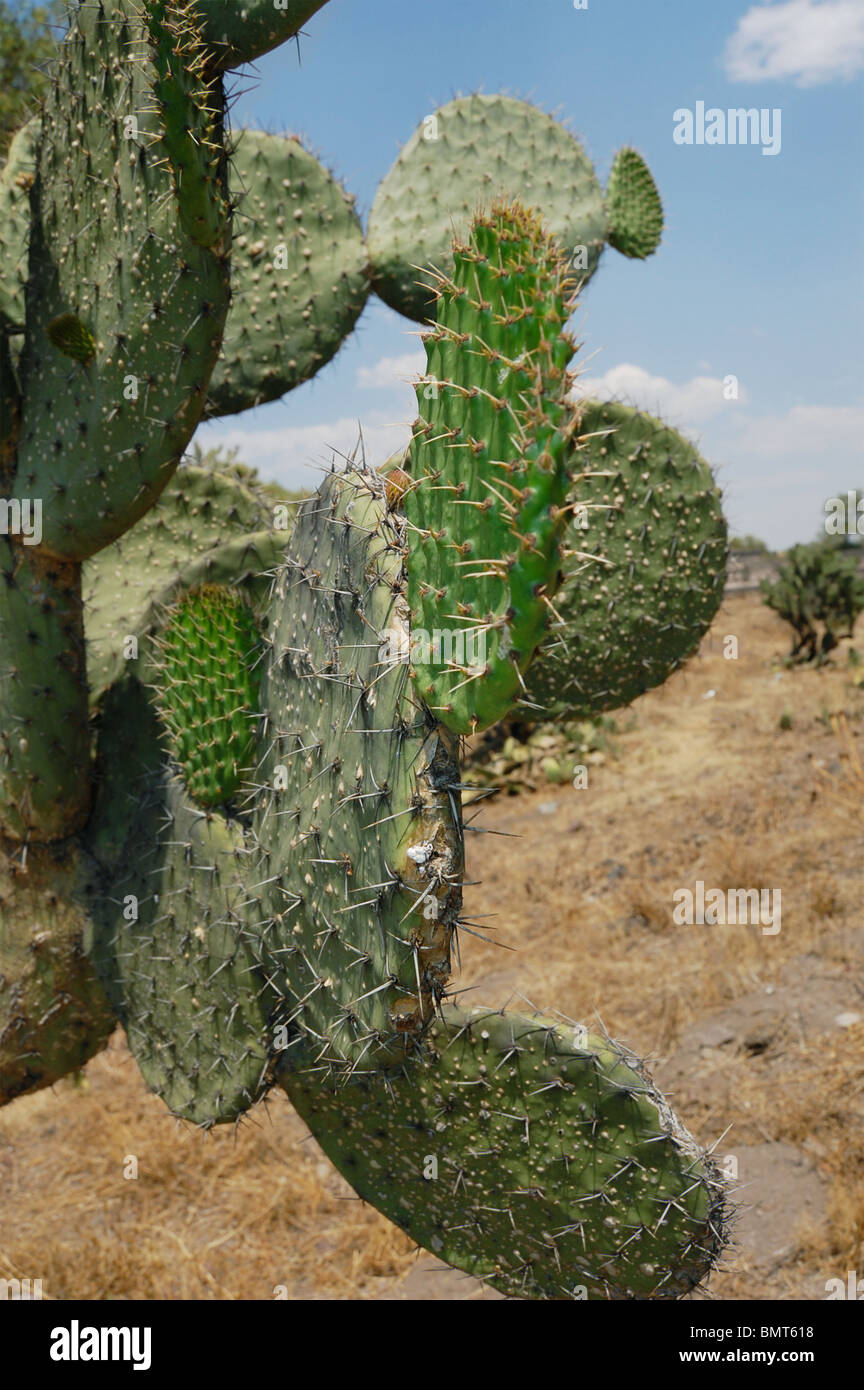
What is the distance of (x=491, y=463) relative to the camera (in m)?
0.92

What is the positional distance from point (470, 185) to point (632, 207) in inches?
19.1

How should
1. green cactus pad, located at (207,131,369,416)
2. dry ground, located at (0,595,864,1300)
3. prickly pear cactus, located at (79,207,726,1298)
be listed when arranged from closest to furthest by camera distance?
prickly pear cactus, located at (79,207,726,1298) → green cactus pad, located at (207,131,369,416) → dry ground, located at (0,595,864,1300)

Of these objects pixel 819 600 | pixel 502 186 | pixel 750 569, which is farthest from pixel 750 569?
pixel 502 186

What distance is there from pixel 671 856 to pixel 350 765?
4357mm

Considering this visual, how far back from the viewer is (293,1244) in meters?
3.15

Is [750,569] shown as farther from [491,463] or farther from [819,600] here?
[491,463]

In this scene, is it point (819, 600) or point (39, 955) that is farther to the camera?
point (819, 600)

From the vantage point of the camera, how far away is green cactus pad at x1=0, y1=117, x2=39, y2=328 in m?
1.93

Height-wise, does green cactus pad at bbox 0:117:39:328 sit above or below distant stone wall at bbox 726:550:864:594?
below

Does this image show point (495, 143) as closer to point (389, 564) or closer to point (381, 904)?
point (389, 564)

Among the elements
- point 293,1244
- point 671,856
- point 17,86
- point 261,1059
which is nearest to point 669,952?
point 671,856

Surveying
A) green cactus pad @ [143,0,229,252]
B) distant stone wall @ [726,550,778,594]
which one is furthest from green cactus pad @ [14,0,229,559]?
distant stone wall @ [726,550,778,594]

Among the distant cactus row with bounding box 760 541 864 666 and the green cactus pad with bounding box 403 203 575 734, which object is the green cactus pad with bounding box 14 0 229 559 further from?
the distant cactus row with bounding box 760 541 864 666

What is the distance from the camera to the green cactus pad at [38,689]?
5.75 feet
